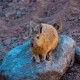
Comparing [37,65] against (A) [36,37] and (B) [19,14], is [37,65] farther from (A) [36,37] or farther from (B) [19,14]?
(B) [19,14]

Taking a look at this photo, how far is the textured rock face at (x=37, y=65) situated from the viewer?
267 inches

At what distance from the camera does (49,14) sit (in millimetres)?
10438

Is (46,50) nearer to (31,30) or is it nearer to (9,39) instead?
(31,30)

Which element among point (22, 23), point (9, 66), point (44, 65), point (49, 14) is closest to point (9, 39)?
point (22, 23)

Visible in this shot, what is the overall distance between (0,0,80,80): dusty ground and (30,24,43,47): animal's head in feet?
8.35

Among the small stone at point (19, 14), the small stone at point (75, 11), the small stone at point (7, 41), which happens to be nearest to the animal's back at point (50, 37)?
the small stone at point (7, 41)

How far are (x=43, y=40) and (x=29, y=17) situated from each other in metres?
4.17

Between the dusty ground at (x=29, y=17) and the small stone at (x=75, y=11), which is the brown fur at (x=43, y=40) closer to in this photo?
the dusty ground at (x=29, y=17)

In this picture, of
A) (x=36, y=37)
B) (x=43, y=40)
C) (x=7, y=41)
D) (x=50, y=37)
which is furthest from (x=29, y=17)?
(x=36, y=37)

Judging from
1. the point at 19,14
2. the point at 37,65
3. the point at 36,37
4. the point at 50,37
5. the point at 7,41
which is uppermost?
the point at 36,37

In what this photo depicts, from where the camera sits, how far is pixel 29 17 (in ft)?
34.5

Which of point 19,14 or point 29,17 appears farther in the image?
point 19,14

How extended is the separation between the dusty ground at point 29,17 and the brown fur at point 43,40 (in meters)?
1.82

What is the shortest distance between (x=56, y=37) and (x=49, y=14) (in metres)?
3.47
